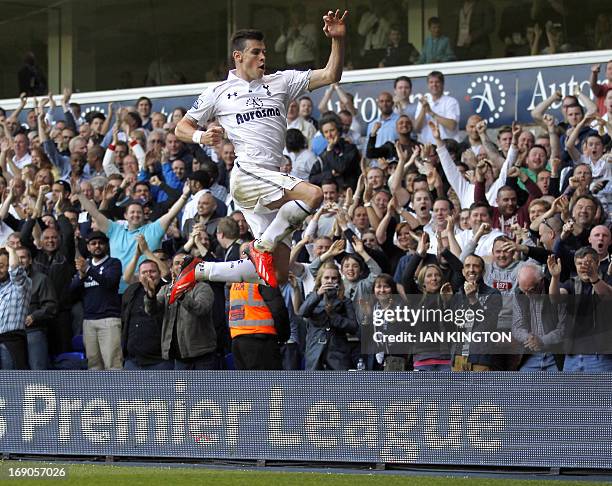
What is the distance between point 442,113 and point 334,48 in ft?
23.2

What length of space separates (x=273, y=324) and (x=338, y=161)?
391 cm

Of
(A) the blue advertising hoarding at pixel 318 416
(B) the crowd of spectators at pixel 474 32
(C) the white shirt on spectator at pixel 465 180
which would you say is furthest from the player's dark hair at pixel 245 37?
(B) the crowd of spectators at pixel 474 32

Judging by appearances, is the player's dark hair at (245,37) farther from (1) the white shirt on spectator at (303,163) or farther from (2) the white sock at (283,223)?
(1) the white shirt on spectator at (303,163)

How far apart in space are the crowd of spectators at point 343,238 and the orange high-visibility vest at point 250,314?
0.46 m

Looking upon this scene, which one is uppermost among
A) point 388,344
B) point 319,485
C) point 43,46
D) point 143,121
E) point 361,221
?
point 43,46

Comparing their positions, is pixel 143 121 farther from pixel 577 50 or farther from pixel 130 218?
pixel 577 50

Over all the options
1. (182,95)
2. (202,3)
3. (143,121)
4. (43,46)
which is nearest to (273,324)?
(143,121)

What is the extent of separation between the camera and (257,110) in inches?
373

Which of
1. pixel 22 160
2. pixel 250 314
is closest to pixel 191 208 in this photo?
pixel 250 314

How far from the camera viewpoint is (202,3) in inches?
920

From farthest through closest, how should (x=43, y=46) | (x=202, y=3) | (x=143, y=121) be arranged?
1. (x=43, y=46)
2. (x=202, y=3)
3. (x=143, y=121)

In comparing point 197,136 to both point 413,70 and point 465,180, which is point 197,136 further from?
point 413,70

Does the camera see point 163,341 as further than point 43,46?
No

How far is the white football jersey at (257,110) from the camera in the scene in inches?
374
